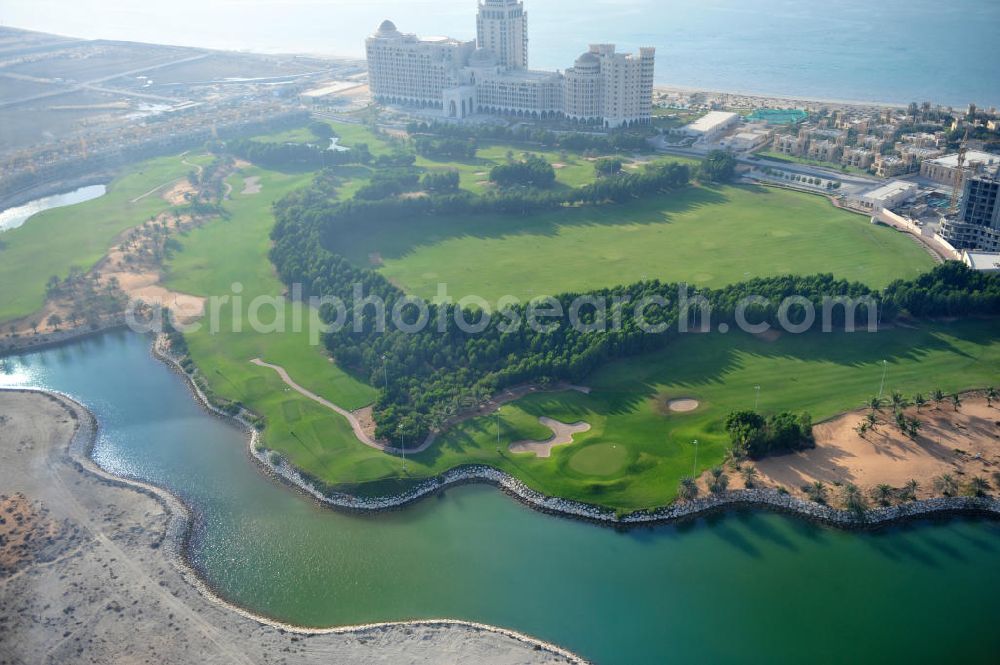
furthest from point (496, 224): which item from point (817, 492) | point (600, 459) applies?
point (817, 492)

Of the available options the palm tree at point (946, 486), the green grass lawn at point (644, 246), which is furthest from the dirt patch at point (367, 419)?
the palm tree at point (946, 486)

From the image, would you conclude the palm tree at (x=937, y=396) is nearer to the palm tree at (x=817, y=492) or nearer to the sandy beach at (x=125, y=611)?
the palm tree at (x=817, y=492)

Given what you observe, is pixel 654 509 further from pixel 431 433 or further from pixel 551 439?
pixel 431 433

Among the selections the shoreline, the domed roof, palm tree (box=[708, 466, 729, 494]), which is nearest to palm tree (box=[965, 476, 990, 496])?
the shoreline

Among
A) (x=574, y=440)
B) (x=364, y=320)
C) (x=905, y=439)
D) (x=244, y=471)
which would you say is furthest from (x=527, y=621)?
(x=364, y=320)

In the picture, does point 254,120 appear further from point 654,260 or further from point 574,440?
point 574,440
